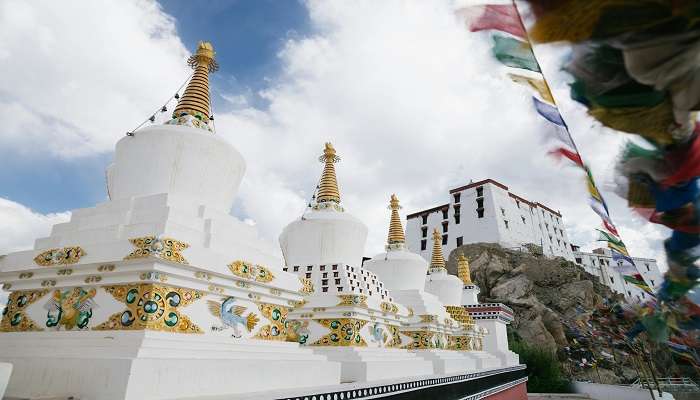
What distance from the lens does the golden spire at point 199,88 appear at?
640cm

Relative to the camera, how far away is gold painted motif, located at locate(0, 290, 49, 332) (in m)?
4.65

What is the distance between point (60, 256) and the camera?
15.4 ft

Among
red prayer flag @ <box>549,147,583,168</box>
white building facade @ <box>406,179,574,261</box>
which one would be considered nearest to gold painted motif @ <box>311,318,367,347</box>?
red prayer flag @ <box>549,147,583,168</box>

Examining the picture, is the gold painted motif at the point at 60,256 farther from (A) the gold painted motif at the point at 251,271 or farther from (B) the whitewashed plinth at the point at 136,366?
(A) the gold painted motif at the point at 251,271

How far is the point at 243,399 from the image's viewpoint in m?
3.75

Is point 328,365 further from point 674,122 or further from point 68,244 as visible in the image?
point 674,122

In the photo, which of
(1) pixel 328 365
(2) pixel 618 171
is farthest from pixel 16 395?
(2) pixel 618 171

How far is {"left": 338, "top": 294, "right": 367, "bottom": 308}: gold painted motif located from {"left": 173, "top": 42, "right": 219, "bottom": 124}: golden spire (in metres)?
4.28

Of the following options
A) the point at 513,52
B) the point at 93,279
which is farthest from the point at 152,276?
the point at 513,52

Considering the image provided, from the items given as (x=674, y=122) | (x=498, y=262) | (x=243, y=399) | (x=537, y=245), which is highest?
(x=537, y=245)

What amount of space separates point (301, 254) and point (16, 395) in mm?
6709

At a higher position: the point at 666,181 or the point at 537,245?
the point at 537,245

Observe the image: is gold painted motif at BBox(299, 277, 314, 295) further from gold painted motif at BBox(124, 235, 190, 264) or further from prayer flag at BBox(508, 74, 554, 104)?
prayer flag at BBox(508, 74, 554, 104)

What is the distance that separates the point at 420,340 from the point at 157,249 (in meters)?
9.13
